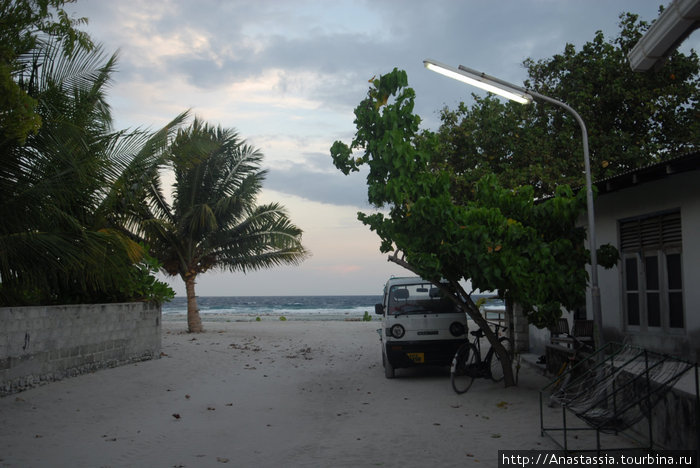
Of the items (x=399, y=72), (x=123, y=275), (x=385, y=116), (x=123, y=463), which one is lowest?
(x=123, y=463)

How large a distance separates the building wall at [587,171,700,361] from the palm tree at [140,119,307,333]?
14458 mm

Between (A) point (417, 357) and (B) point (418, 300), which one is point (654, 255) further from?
(A) point (417, 357)

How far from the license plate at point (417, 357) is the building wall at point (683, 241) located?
3.65m

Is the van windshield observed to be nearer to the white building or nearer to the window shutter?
the white building

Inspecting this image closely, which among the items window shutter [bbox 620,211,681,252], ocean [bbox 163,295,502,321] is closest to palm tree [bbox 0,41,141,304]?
window shutter [bbox 620,211,681,252]

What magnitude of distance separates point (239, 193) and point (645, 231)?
16814 millimetres

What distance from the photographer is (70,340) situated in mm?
12031

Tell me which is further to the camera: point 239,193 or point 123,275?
point 239,193

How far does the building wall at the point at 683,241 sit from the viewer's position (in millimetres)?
9219

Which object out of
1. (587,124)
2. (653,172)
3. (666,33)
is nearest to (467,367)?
(653,172)

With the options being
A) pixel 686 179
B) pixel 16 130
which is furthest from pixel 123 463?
pixel 686 179

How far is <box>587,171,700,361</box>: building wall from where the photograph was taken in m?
9.22

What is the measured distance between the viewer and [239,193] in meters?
24.2

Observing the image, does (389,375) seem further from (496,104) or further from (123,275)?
(496,104)
